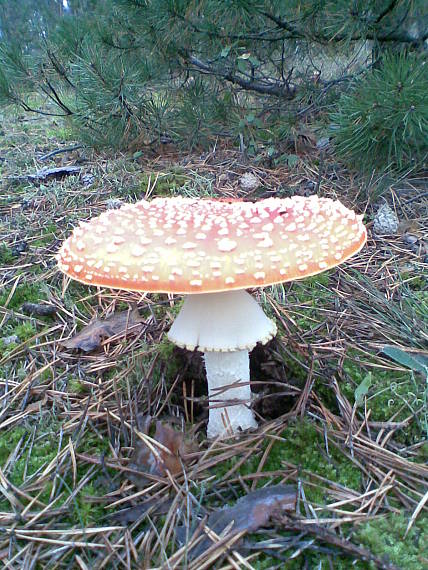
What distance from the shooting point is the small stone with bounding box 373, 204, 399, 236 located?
3.16 metres

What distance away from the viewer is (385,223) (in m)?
3.16

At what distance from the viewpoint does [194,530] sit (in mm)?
1487

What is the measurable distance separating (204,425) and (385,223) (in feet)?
6.09

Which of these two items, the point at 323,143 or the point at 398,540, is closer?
the point at 398,540

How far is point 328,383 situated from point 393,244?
1.39 m

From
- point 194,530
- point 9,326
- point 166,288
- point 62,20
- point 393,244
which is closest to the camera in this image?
point 166,288

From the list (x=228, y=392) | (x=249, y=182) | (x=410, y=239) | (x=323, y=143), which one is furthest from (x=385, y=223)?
(x=228, y=392)

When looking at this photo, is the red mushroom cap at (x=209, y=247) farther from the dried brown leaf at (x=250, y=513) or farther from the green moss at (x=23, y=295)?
the green moss at (x=23, y=295)

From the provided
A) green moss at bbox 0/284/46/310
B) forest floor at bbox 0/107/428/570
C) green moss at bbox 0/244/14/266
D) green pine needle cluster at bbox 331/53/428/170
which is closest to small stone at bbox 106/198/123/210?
forest floor at bbox 0/107/428/570

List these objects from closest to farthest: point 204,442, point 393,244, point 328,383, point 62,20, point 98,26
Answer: point 204,442 → point 328,383 → point 393,244 → point 98,26 → point 62,20

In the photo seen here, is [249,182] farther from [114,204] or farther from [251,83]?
[251,83]

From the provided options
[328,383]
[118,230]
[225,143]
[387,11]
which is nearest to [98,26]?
[225,143]

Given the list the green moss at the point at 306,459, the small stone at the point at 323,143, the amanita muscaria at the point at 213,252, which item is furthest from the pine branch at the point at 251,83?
the green moss at the point at 306,459

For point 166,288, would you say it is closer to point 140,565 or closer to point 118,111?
point 140,565
